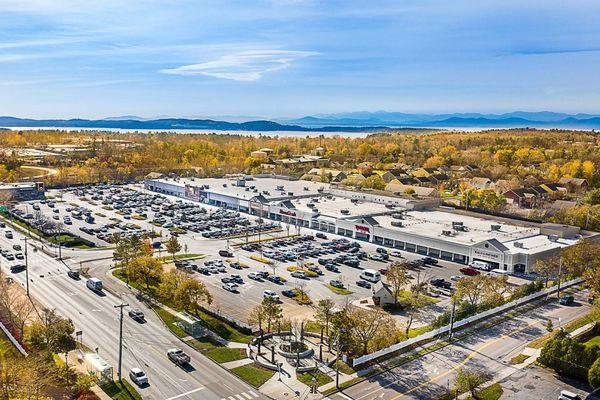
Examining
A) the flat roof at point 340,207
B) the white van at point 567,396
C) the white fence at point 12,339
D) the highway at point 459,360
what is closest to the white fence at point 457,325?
the highway at point 459,360

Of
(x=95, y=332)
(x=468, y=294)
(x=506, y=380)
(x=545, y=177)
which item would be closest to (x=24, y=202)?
(x=95, y=332)

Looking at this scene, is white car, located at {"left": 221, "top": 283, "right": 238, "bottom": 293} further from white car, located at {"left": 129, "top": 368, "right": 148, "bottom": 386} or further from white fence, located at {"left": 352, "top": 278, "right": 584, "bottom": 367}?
white fence, located at {"left": 352, "top": 278, "right": 584, "bottom": 367}

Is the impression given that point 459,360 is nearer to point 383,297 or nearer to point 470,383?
point 470,383

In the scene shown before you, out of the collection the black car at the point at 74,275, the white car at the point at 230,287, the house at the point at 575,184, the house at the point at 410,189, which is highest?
the house at the point at 575,184

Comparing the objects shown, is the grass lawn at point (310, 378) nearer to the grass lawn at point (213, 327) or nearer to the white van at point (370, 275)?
the grass lawn at point (213, 327)

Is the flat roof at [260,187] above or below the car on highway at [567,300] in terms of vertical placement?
above

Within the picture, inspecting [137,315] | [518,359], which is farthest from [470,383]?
[137,315]

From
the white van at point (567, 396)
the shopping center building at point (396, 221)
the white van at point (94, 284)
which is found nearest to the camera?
the white van at point (567, 396)
